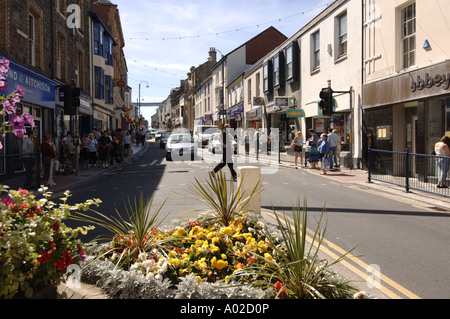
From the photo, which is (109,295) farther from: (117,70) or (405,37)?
(117,70)

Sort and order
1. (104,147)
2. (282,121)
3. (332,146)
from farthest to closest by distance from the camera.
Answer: (282,121), (104,147), (332,146)

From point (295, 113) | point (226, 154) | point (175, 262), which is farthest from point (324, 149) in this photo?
point (175, 262)

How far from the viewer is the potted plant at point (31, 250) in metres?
2.50

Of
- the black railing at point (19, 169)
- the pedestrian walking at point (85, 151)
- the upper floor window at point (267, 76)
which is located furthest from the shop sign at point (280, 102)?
the black railing at point (19, 169)

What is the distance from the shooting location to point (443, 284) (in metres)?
4.17

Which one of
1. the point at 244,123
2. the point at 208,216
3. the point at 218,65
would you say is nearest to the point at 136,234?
the point at 208,216

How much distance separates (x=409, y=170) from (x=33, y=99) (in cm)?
1436

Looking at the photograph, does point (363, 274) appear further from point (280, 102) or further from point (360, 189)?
point (280, 102)

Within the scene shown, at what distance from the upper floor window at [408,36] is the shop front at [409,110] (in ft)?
2.37

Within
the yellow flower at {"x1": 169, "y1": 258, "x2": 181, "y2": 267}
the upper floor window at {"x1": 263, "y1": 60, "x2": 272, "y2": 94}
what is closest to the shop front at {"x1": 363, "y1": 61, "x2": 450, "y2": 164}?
the yellow flower at {"x1": 169, "y1": 258, "x2": 181, "y2": 267}

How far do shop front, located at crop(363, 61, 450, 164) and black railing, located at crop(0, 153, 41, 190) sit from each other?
12452 mm

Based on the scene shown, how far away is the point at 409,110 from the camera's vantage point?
14547 millimetres

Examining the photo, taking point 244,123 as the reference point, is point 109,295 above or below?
below
